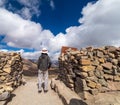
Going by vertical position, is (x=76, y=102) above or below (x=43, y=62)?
below

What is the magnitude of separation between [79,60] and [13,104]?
13.7ft

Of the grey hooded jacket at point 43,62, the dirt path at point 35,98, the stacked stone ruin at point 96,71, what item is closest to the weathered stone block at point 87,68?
the stacked stone ruin at point 96,71

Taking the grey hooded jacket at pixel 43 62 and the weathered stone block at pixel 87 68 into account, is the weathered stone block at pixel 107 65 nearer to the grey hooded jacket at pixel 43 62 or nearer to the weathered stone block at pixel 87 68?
the weathered stone block at pixel 87 68

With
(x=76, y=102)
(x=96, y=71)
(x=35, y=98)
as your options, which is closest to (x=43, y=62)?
(x=35, y=98)

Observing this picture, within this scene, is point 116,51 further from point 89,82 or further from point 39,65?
point 39,65

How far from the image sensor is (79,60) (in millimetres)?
10617

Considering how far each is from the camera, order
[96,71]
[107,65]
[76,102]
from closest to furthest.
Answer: [76,102] < [96,71] < [107,65]

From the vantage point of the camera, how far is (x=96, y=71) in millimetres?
10367

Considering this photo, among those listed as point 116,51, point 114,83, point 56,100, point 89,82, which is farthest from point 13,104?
point 116,51

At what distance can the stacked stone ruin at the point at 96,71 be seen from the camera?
32.5ft

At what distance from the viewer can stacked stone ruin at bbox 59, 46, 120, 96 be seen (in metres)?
9.91

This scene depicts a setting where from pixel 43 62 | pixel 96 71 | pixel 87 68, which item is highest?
pixel 43 62

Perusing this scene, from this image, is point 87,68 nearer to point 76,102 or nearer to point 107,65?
point 107,65

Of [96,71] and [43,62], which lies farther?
[43,62]
